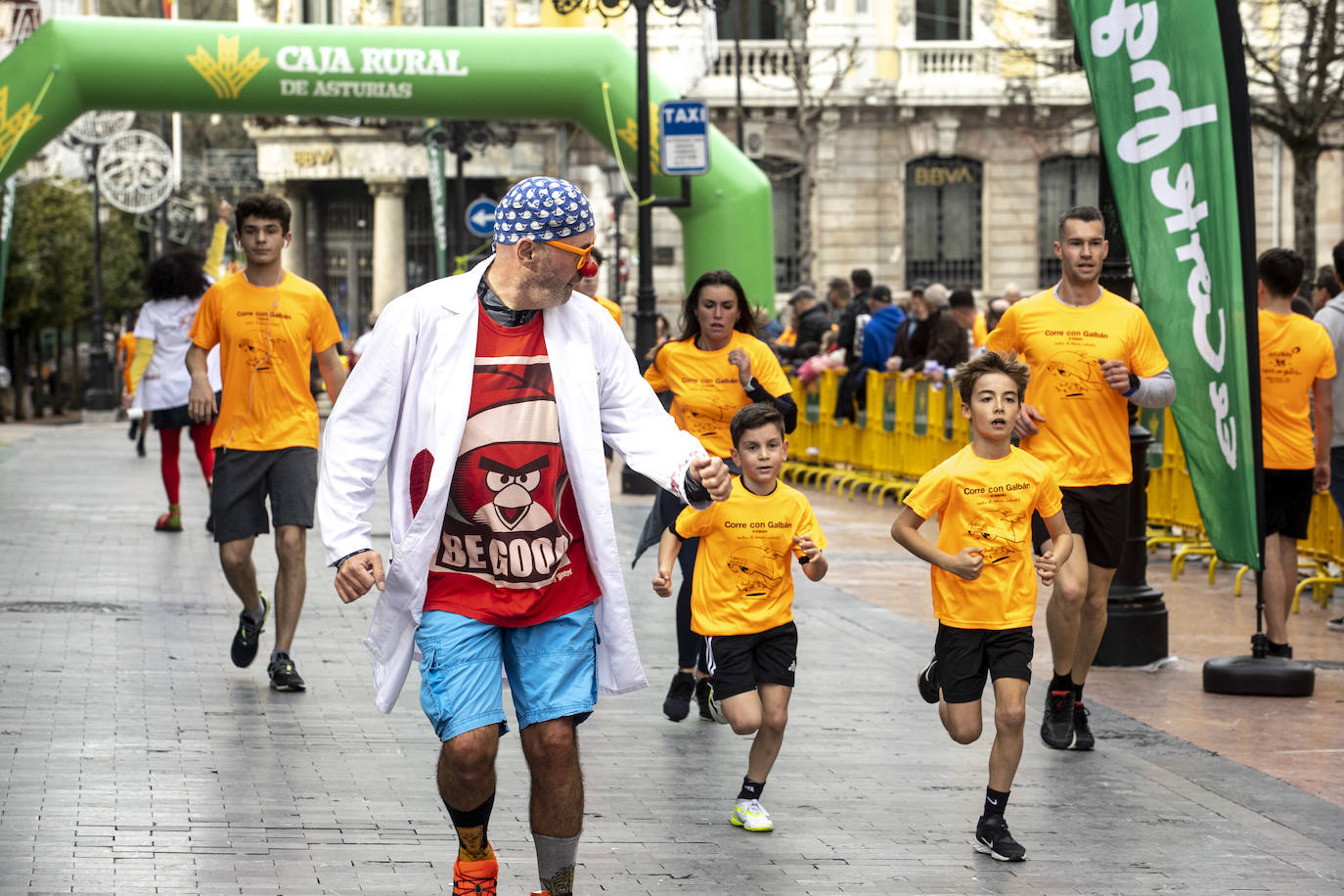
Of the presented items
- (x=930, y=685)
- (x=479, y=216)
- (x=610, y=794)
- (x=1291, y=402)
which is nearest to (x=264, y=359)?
(x=610, y=794)

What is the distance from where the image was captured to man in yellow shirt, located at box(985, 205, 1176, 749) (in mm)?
7051

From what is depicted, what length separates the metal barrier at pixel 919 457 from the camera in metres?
11.2

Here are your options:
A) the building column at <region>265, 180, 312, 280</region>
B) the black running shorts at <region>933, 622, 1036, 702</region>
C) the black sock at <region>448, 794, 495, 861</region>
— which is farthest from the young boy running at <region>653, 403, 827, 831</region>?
the building column at <region>265, 180, 312, 280</region>

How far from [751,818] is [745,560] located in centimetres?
82

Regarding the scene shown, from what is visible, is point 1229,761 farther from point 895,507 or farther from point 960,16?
point 960,16

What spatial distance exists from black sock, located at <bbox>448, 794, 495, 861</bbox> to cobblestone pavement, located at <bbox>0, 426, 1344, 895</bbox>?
62 centimetres

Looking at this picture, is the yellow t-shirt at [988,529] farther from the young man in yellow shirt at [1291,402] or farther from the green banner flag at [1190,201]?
the young man in yellow shirt at [1291,402]

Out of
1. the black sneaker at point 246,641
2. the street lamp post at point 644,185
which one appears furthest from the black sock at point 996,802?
the street lamp post at point 644,185

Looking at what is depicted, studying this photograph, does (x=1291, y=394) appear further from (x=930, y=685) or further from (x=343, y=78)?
(x=343, y=78)

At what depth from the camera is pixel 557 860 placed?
4.62 m

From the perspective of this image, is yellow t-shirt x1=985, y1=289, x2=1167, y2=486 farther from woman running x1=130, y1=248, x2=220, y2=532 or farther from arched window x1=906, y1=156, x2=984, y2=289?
arched window x1=906, y1=156, x2=984, y2=289

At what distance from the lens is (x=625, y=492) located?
58.4 ft

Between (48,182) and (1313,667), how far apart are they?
34.0 m

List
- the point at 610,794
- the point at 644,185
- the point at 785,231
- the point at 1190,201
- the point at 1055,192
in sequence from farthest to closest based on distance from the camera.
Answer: the point at 785,231, the point at 1055,192, the point at 644,185, the point at 1190,201, the point at 610,794
